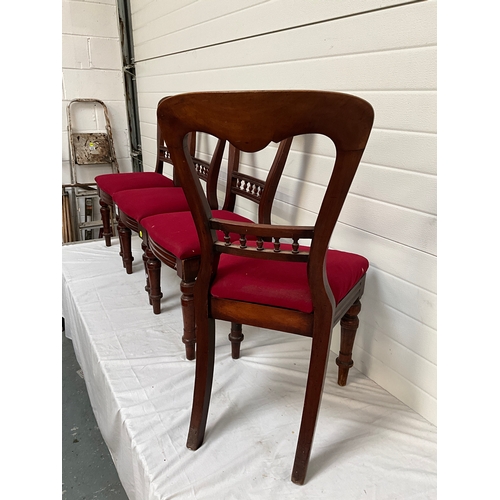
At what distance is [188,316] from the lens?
1.54 meters

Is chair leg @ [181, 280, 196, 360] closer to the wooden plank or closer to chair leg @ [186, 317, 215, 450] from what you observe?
chair leg @ [186, 317, 215, 450]

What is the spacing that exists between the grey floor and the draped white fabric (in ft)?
0.35

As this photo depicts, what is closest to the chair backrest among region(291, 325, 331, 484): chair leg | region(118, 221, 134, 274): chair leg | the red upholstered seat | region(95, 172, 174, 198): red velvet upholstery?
region(291, 325, 331, 484): chair leg

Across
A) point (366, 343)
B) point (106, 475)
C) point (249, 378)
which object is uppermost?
point (366, 343)

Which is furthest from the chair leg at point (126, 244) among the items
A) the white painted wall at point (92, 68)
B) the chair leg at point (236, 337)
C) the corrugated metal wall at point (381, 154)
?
the white painted wall at point (92, 68)

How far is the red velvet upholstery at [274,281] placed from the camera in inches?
40.5

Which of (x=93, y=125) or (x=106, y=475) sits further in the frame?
(x=93, y=125)

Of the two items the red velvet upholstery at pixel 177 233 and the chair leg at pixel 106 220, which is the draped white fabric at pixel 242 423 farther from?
the chair leg at pixel 106 220

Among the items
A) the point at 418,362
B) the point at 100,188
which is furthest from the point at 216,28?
the point at 418,362

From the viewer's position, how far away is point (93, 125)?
351 cm

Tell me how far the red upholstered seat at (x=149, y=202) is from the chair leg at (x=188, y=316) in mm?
567

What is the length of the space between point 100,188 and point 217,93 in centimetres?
192
